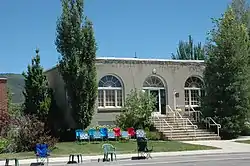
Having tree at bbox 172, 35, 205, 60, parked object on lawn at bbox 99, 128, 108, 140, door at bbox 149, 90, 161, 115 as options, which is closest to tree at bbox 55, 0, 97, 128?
parked object on lawn at bbox 99, 128, 108, 140

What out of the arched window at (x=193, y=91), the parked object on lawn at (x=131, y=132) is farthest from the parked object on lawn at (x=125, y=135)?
the arched window at (x=193, y=91)

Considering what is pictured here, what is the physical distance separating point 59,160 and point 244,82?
16213 millimetres

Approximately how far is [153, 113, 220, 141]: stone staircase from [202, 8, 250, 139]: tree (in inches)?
51.7

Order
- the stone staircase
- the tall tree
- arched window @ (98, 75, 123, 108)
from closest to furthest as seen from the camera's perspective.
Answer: the stone staircase → arched window @ (98, 75, 123, 108) → the tall tree

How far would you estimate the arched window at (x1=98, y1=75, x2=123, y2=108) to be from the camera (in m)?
32.6

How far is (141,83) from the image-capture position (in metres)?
34.2

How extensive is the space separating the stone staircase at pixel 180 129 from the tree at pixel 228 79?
131cm

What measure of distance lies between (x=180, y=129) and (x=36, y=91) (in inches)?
403

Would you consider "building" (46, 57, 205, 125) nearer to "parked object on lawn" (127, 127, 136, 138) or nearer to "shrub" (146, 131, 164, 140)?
"shrub" (146, 131, 164, 140)

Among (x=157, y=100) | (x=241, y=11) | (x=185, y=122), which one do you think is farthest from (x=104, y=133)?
(x=241, y=11)

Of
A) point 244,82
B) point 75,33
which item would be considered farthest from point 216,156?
point 75,33

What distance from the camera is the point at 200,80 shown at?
36.3 metres

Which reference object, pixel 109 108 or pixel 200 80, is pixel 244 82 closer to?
pixel 200 80

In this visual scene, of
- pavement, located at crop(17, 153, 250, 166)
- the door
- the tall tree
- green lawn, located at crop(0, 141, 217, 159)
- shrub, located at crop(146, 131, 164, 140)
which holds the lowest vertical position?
pavement, located at crop(17, 153, 250, 166)
